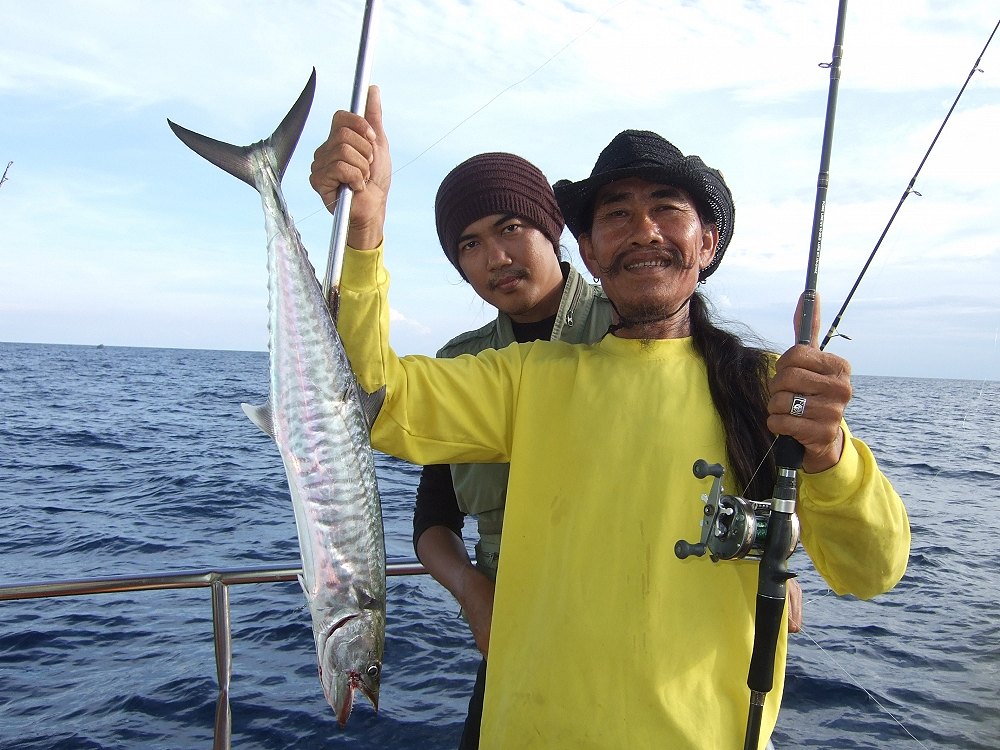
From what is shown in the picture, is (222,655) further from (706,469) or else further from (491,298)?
(706,469)

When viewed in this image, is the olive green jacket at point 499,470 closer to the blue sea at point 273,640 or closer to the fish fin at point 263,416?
the fish fin at point 263,416

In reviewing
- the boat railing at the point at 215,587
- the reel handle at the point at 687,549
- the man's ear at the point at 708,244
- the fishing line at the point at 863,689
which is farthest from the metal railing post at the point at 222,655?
the fishing line at the point at 863,689

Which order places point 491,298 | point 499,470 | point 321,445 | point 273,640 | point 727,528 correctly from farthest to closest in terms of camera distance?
1. point 273,640
2. point 491,298
3. point 499,470
4. point 321,445
5. point 727,528

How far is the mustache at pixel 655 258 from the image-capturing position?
7.15 feet

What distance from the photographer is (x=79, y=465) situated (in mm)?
14562

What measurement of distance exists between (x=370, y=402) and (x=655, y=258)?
0.94 m

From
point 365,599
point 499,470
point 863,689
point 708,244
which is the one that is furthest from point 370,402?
point 863,689

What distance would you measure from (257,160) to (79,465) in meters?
14.9

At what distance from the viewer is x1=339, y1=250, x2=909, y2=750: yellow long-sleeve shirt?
182 cm

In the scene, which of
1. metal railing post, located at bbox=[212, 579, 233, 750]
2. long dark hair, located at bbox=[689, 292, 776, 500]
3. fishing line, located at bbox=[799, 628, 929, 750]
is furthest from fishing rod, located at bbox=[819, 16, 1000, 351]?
fishing line, located at bbox=[799, 628, 929, 750]

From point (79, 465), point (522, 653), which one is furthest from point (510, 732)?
point (79, 465)

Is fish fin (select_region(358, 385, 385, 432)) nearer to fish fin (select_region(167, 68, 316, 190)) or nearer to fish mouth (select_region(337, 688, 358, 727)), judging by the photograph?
fish fin (select_region(167, 68, 316, 190))

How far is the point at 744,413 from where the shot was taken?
81.5 inches

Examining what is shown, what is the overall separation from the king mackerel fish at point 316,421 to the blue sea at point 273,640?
1.06 metres
